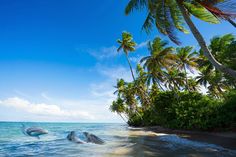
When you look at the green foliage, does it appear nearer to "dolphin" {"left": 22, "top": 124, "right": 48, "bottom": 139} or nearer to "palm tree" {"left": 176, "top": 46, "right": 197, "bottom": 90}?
"dolphin" {"left": 22, "top": 124, "right": 48, "bottom": 139}

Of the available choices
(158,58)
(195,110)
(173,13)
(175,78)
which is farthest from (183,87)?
(173,13)

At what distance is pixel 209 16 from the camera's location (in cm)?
938

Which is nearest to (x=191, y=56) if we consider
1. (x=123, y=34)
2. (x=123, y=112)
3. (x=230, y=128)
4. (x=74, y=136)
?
(x=123, y=34)

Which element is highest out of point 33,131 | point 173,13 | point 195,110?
point 173,13

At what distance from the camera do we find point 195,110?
66.2 feet

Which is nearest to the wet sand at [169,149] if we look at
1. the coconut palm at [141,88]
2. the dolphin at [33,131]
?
the dolphin at [33,131]

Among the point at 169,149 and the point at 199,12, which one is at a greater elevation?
the point at 199,12

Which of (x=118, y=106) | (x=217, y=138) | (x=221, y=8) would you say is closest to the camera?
(x=221, y=8)

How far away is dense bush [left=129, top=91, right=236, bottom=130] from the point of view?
1695 centimetres

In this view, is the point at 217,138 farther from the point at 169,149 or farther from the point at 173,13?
the point at 173,13

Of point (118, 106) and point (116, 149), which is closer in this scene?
point (116, 149)

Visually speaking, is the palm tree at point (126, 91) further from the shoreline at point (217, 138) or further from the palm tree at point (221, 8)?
the palm tree at point (221, 8)

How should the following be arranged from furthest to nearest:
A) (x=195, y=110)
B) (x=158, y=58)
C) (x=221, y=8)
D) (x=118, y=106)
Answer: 1. (x=118, y=106)
2. (x=158, y=58)
3. (x=195, y=110)
4. (x=221, y=8)

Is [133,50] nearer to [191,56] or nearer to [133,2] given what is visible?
[191,56]
